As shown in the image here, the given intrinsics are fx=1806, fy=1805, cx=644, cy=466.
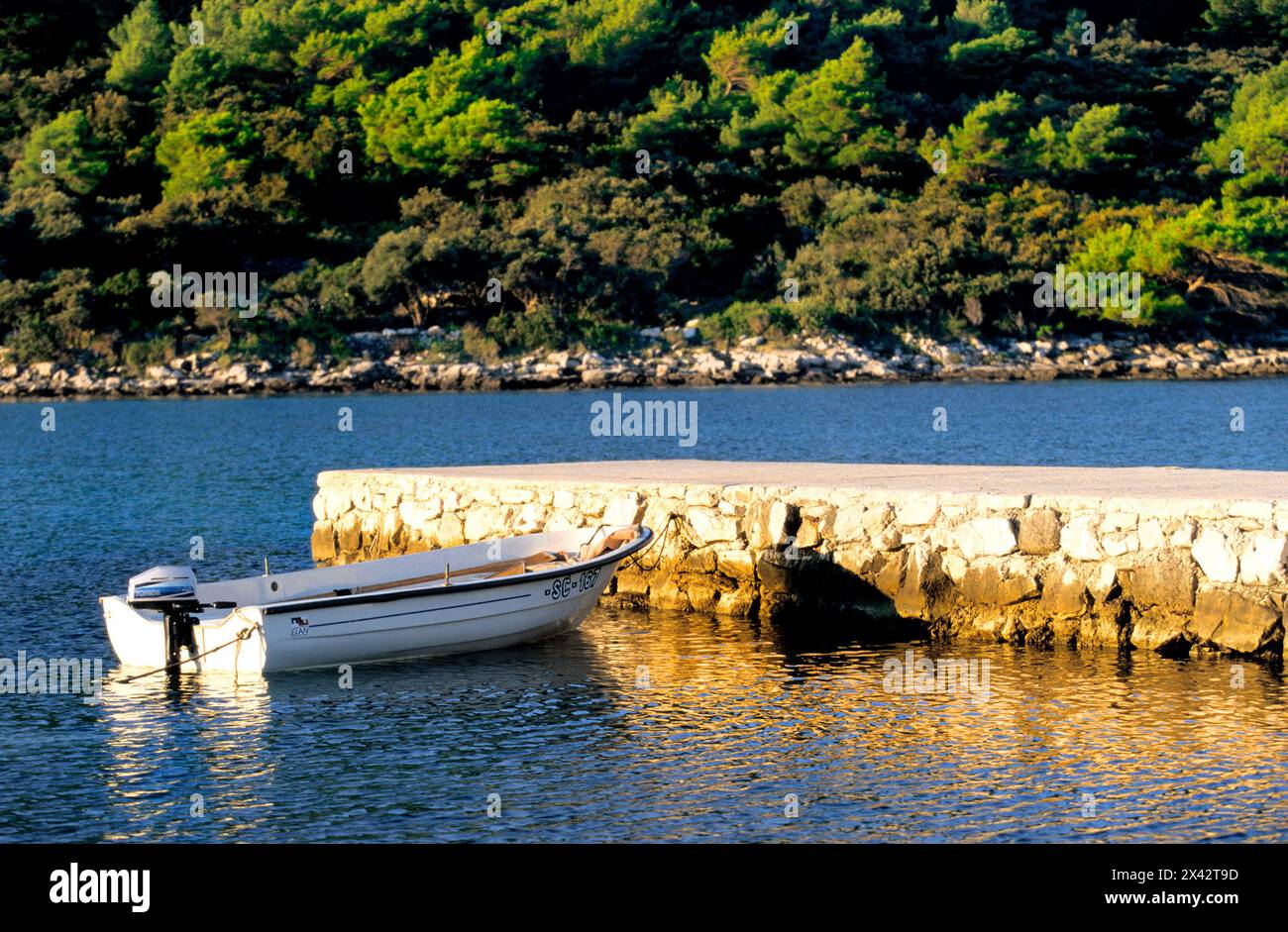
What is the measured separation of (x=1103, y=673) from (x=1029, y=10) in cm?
10894

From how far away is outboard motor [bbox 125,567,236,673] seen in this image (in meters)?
15.5

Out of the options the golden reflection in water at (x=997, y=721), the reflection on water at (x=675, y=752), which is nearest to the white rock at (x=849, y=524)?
the golden reflection in water at (x=997, y=721)

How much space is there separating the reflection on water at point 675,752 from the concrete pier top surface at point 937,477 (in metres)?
1.62

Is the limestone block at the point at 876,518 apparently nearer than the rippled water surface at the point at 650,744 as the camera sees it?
No

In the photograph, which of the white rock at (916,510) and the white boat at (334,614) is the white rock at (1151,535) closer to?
the white rock at (916,510)

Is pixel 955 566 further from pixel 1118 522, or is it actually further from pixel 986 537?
pixel 1118 522

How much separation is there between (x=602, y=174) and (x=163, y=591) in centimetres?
7447

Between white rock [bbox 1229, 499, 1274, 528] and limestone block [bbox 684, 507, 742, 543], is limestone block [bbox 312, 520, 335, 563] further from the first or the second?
white rock [bbox 1229, 499, 1274, 528]

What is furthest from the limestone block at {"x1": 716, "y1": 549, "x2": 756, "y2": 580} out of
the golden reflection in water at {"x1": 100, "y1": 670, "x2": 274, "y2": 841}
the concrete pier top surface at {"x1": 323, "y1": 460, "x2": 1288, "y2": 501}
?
the golden reflection in water at {"x1": 100, "y1": 670, "x2": 274, "y2": 841}

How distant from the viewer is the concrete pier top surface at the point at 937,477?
54.1 ft

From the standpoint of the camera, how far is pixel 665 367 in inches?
2980

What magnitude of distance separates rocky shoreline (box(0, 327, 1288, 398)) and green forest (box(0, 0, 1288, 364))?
1.54 m
